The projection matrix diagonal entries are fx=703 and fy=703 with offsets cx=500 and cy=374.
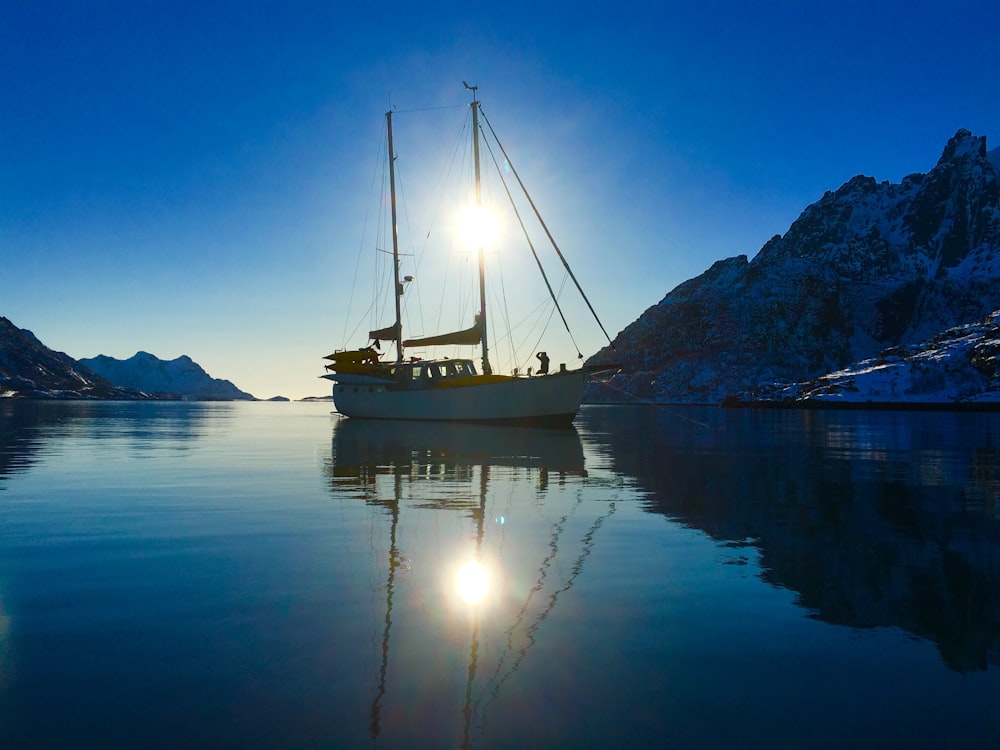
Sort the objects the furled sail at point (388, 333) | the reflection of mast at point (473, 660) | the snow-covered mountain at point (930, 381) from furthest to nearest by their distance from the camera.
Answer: the snow-covered mountain at point (930, 381)
the furled sail at point (388, 333)
the reflection of mast at point (473, 660)

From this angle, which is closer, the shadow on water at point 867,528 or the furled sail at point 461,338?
the shadow on water at point 867,528

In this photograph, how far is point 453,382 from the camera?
55.6m

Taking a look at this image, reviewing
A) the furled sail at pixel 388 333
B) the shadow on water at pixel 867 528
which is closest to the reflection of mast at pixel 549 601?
the shadow on water at pixel 867 528

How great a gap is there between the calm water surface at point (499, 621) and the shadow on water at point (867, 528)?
0.24 ft

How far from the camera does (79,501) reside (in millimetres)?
16281

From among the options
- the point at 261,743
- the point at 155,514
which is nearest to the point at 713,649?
the point at 261,743

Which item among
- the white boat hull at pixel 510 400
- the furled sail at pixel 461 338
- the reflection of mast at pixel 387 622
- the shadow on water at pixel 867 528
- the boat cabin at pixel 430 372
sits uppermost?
the furled sail at pixel 461 338

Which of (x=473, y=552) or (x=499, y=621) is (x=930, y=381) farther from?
(x=499, y=621)

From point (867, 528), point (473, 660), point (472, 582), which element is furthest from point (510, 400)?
point (473, 660)

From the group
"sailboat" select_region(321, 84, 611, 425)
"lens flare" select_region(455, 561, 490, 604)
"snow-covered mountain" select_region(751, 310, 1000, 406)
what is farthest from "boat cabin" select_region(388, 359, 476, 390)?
"snow-covered mountain" select_region(751, 310, 1000, 406)

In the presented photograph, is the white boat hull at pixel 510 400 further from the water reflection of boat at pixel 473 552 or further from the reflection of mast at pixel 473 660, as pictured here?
the reflection of mast at pixel 473 660

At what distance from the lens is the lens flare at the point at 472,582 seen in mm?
8250

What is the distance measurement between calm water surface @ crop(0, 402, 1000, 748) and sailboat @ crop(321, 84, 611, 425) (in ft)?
112

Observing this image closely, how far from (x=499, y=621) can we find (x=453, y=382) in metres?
→ 48.5
